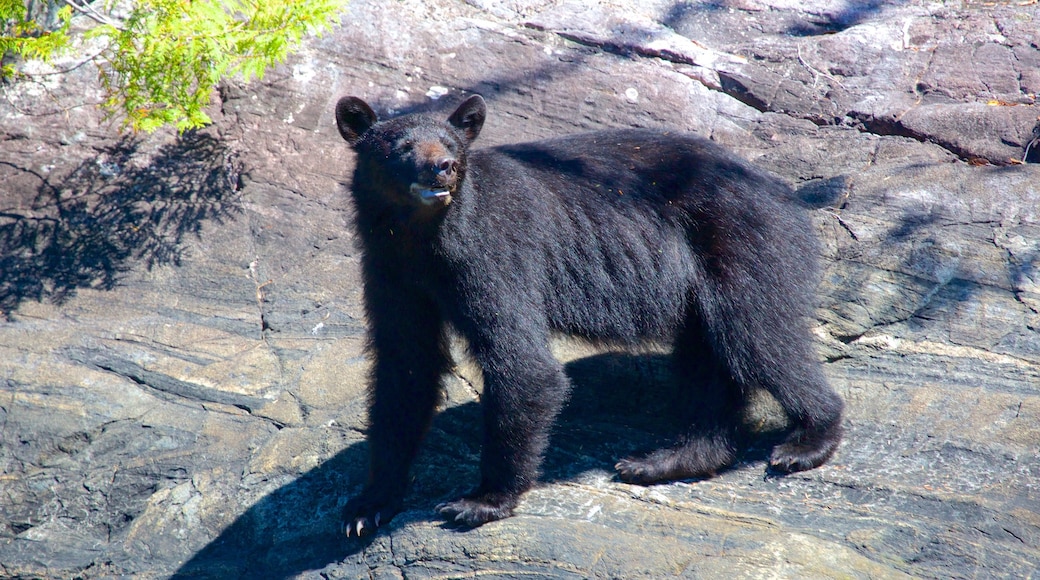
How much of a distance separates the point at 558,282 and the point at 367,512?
1678mm

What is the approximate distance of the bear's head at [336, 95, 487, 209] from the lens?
429 centimetres

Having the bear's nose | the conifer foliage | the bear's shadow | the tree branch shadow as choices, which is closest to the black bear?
the bear's nose

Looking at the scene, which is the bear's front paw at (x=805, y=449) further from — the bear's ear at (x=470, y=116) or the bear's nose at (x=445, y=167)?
the bear's ear at (x=470, y=116)

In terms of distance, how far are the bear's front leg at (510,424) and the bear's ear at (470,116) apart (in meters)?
1.33

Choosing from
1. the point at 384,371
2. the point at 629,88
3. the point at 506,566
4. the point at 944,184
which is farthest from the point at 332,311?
the point at 944,184

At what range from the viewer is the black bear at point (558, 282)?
4445 millimetres

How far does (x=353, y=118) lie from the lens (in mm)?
4750

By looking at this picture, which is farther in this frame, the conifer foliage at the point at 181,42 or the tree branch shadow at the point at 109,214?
the tree branch shadow at the point at 109,214

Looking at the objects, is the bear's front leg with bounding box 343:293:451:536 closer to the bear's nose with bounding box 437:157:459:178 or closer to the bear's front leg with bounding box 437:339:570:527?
the bear's front leg with bounding box 437:339:570:527

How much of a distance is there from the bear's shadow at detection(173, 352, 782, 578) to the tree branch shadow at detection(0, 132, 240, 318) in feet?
8.81

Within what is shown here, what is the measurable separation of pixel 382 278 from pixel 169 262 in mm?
2792

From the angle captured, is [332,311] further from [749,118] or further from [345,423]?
[749,118]

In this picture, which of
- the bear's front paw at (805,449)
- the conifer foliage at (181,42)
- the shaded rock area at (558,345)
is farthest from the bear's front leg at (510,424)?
the conifer foliage at (181,42)

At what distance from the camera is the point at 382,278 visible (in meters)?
4.64
